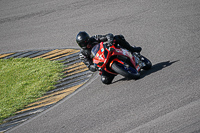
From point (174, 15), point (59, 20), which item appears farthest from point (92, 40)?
point (59, 20)

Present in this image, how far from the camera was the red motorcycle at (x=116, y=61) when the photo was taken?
7.58 metres

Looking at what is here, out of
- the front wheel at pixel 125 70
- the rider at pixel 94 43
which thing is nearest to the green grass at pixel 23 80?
the rider at pixel 94 43

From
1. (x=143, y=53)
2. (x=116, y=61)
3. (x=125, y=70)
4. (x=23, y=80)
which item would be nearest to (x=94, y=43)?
(x=116, y=61)

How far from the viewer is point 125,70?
7555 mm

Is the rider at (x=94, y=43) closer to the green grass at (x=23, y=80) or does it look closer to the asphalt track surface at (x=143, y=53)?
the asphalt track surface at (x=143, y=53)

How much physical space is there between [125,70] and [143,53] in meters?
1.93

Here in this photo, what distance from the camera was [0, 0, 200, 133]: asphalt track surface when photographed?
19.4ft

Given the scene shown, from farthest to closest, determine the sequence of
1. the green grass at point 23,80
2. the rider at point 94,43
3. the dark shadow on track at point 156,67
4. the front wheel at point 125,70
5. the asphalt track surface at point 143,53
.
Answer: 1. the green grass at point 23,80
2. the rider at point 94,43
3. the dark shadow on track at point 156,67
4. the front wheel at point 125,70
5. the asphalt track surface at point 143,53

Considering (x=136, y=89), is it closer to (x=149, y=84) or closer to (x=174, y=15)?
(x=149, y=84)

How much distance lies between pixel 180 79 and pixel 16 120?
4.21 metres

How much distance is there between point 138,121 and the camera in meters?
5.84

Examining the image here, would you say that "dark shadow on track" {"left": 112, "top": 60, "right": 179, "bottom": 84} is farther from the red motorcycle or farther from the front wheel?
the front wheel

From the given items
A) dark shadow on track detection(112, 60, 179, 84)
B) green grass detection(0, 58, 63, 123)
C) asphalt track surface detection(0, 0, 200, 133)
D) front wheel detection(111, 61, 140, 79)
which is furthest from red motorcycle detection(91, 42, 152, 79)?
green grass detection(0, 58, 63, 123)

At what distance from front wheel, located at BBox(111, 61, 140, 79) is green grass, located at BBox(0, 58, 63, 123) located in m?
2.57
